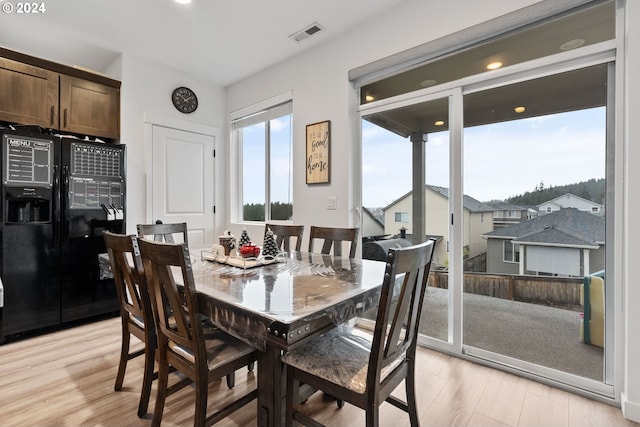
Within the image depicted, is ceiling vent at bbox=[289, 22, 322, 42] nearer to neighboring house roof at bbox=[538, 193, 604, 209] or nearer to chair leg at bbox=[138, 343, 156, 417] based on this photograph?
neighboring house roof at bbox=[538, 193, 604, 209]

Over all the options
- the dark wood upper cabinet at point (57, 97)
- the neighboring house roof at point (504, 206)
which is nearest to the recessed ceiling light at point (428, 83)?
the neighboring house roof at point (504, 206)

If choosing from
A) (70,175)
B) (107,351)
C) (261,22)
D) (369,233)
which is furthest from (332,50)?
(107,351)

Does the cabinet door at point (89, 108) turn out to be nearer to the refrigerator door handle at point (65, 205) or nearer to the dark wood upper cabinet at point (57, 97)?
the dark wood upper cabinet at point (57, 97)

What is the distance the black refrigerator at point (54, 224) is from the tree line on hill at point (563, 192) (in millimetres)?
3440

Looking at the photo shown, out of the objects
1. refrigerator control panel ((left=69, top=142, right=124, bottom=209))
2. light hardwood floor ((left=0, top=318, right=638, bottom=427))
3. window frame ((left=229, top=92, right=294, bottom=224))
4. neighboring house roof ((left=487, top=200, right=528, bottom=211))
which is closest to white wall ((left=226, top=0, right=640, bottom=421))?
window frame ((left=229, top=92, right=294, bottom=224))

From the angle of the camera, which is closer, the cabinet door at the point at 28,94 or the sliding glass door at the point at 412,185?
the sliding glass door at the point at 412,185

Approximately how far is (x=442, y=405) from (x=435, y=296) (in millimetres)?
922

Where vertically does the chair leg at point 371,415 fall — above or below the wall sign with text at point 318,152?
below

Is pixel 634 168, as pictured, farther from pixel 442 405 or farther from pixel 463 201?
pixel 442 405

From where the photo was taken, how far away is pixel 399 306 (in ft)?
4.02

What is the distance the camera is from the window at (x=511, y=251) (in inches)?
87.0

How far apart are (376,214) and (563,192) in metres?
1.39

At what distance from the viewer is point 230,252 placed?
2.08 metres
